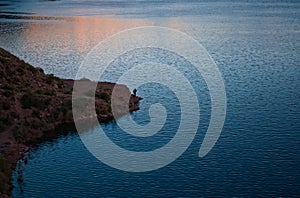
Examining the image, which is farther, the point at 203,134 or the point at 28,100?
the point at 28,100

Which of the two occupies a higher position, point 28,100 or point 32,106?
point 28,100

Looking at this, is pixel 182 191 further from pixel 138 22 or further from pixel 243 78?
pixel 138 22

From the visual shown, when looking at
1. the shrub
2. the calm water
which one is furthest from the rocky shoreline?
the calm water

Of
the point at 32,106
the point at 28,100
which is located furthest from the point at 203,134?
the point at 28,100

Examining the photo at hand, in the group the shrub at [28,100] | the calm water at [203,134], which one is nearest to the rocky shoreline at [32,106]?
the shrub at [28,100]

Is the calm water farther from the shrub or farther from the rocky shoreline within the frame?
the shrub

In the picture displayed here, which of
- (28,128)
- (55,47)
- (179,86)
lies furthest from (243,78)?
(55,47)

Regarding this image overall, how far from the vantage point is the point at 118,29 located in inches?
5955

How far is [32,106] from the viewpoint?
2611 inches

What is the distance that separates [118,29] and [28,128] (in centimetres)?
9217

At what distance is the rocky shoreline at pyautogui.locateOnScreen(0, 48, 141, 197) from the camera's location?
5809 cm

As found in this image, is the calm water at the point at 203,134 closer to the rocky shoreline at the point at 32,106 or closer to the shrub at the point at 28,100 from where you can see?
the rocky shoreline at the point at 32,106

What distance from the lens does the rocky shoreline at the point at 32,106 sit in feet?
191

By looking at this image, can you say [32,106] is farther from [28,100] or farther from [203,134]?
[203,134]
